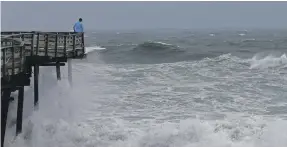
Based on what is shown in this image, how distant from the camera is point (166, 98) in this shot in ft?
79.2

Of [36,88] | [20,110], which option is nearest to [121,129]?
[36,88]

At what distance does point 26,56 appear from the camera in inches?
593

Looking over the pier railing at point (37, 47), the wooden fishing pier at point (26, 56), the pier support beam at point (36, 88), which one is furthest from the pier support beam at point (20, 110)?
the pier support beam at point (36, 88)

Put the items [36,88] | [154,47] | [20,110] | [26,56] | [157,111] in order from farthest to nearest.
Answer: [154,47] → [157,111] → [36,88] → [26,56] → [20,110]

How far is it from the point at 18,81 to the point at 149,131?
5.32 meters

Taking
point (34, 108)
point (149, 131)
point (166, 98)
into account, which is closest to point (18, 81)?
point (34, 108)

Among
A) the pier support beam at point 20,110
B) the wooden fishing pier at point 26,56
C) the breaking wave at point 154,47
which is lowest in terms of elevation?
the breaking wave at point 154,47

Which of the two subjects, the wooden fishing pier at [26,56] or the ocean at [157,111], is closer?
the wooden fishing pier at [26,56]

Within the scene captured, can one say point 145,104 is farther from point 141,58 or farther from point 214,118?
point 141,58

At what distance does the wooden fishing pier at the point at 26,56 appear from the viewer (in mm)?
13000

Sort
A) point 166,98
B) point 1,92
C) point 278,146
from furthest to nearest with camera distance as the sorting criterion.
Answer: point 166,98 → point 278,146 → point 1,92

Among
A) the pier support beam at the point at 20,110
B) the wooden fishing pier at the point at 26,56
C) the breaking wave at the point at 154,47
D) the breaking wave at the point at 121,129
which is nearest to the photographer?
the wooden fishing pier at the point at 26,56

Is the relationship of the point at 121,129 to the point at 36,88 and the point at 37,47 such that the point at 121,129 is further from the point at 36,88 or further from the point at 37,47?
the point at 37,47

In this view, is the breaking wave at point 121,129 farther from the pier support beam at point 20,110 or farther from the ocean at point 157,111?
the pier support beam at point 20,110
